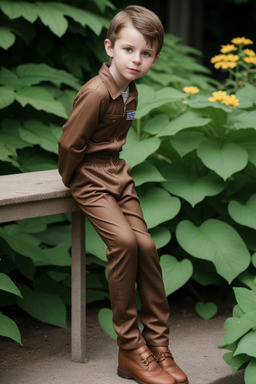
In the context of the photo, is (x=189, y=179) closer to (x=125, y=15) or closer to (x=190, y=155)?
(x=190, y=155)

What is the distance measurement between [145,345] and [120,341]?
104 millimetres

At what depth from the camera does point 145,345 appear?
2816 mm

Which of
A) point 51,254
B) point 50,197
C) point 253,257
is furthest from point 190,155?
point 50,197

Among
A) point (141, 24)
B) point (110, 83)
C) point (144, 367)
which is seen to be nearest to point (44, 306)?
point (144, 367)

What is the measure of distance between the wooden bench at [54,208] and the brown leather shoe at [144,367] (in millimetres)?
316

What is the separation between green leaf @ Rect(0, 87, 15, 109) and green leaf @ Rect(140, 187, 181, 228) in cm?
89

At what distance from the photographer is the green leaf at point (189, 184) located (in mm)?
3682

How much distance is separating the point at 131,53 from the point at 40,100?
1327mm

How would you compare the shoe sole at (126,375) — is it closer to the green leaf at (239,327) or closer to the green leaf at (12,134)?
the green leaf at (239,327)

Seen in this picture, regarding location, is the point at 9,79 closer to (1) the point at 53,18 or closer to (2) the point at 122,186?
(1) the point at 53,18

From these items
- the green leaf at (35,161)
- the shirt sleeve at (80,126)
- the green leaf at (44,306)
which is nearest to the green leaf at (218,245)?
the green leaf at (44,306)

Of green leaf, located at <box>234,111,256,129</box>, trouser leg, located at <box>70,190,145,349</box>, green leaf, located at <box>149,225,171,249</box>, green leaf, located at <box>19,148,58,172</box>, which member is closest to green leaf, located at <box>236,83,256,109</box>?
green leaf, located at <box>234,111,256,129</box>

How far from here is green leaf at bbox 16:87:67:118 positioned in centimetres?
384

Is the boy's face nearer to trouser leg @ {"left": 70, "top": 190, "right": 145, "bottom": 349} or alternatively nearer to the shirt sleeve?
the shirt sleeve
